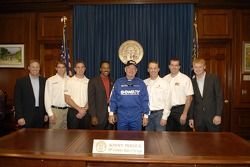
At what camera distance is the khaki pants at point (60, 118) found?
4.12 m

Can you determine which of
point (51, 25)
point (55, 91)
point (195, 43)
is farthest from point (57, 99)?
point (195, 43)

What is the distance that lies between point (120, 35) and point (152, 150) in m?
3.57

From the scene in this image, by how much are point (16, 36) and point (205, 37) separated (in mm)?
4055

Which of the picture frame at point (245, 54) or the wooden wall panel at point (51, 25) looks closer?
the picture frame at point (245, 54)

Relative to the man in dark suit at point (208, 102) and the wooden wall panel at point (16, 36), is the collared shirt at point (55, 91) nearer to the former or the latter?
the man in dark suit at point (208, 102)

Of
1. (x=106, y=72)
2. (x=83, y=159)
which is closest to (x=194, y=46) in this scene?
(x=106, y=72)

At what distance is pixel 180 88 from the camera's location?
158 inches

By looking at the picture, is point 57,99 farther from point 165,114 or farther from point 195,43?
point 195,43

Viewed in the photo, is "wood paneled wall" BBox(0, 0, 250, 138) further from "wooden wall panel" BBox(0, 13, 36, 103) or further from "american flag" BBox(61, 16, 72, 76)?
"american flag" BBox(61, 16, 72, 76)

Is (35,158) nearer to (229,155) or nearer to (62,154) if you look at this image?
(62,154)

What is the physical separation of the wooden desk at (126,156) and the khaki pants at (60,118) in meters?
1.28

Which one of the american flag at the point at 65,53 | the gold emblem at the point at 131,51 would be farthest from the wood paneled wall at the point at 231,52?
the american flag at the point at 65,53

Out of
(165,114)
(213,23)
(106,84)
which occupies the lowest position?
(165,114)

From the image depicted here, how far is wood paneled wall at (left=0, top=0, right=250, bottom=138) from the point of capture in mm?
5566
